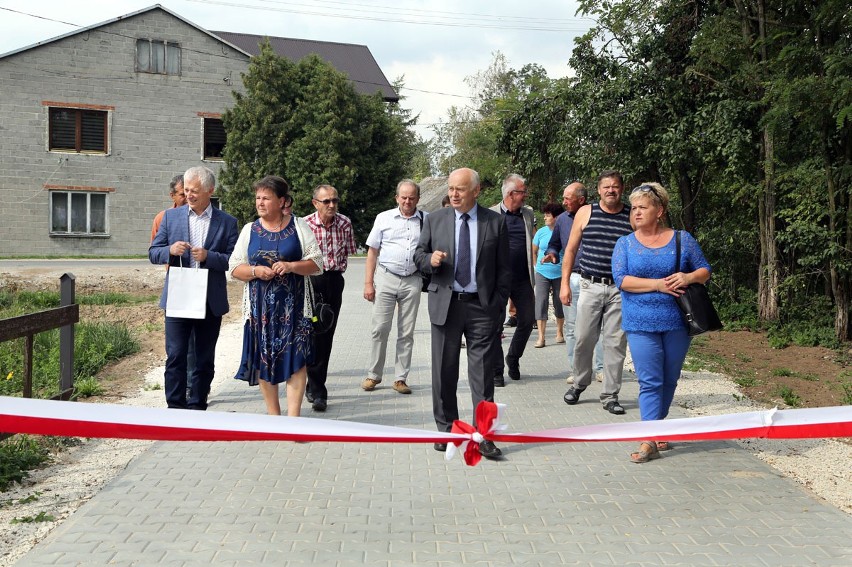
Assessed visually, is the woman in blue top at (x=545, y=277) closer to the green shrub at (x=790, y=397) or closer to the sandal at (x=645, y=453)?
the green shrub at (x=790, y=397)

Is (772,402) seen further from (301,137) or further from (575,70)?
(301,137)

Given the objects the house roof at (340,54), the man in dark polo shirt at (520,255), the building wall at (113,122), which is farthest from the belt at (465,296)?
the house roof at (340,54)

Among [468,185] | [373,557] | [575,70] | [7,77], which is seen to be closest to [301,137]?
[7,77]

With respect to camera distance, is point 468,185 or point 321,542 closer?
point 321,542

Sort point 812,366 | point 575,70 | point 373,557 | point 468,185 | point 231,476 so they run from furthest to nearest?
point 575,70
point 812,366
point 468,185
point 231,476
point 373,557

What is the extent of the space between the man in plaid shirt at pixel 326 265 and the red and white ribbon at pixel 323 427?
3320 mm

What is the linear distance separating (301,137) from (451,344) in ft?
105

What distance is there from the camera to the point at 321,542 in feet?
15.3

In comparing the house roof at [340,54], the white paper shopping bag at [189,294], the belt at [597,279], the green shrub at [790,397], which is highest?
the house roof at [340,54]

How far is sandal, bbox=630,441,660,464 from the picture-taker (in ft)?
20.7

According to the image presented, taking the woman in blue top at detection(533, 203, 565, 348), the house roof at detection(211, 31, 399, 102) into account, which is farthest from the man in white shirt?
the house roof at detection(211, 31, 399, 102)

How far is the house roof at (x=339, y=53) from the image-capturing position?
1891 inches

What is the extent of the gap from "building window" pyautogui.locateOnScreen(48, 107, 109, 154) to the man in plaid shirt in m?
32.4

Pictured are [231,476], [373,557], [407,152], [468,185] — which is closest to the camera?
[373,557]
